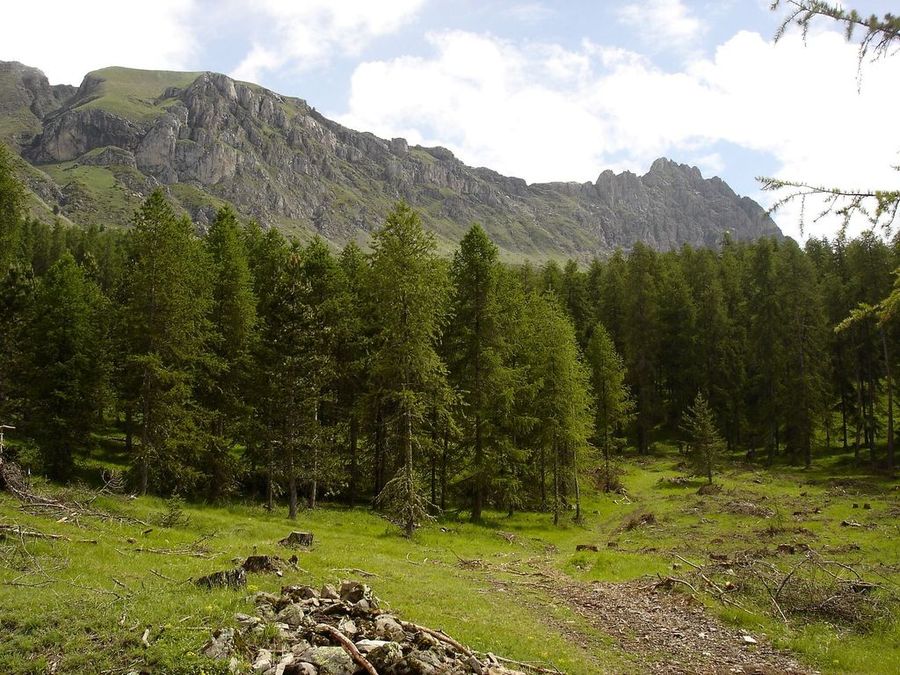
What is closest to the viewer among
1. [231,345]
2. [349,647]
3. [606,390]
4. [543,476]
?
[349,647]

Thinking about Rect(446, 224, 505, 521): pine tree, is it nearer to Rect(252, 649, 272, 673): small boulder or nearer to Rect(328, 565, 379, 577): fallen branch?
Rect(328, 565, 379, 577): fallen branch

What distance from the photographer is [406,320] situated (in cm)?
2670

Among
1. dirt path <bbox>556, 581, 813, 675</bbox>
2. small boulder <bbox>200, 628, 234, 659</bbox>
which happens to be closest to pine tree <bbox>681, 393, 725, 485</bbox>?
dirt path <bbox>556, 581, 813, 675</bbox>

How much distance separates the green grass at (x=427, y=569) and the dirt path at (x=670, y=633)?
1.62 feet

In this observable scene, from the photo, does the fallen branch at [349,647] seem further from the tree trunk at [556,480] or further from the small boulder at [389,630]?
the tree trunk at [556,480]

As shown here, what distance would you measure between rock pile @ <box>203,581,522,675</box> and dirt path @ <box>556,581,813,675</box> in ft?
15.2

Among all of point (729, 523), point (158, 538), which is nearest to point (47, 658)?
point (158, 538)

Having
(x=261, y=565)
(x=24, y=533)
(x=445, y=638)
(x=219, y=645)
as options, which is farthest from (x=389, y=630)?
(x=24, y=533)

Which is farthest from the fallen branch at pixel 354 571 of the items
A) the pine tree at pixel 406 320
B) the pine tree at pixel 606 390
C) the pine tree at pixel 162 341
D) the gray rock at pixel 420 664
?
the pine tree at pixel 606 390

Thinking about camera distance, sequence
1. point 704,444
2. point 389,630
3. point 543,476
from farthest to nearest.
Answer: point 704,444 < point 543,476 < point 389,630

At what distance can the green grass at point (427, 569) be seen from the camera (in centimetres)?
888

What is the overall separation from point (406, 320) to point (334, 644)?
61.4 feet

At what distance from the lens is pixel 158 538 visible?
18.6 m

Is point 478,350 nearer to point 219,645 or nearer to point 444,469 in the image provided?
point 444,469
